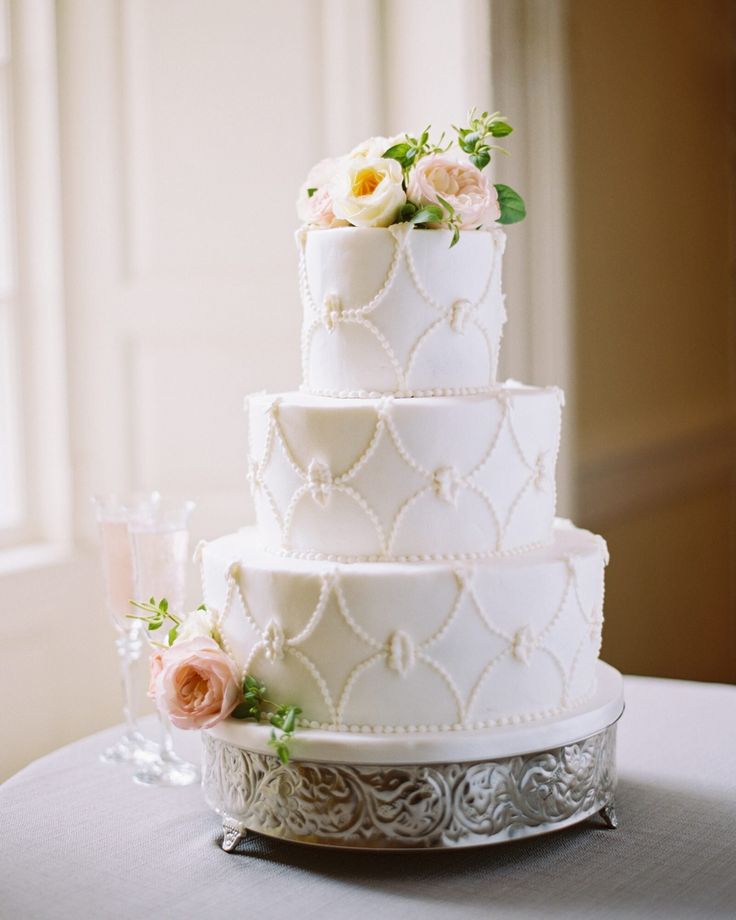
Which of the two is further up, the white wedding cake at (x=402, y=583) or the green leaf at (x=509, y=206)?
the green leaf at (x=509, y=206)

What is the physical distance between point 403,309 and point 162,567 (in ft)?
2.25

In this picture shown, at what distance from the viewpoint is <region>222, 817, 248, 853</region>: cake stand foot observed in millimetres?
1979

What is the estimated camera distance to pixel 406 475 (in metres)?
1.96

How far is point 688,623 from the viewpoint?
5055 millimetres

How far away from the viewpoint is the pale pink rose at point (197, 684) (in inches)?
77.4

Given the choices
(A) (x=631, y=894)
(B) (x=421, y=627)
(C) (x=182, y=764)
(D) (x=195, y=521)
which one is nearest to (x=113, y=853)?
(C) (x=182, y=764)

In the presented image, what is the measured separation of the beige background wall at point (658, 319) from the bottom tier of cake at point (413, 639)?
7.31 ft

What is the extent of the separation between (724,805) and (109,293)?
2018 millimetres

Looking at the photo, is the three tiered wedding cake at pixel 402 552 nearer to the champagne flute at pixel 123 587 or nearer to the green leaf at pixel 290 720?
the green leaf at pixel 290 720

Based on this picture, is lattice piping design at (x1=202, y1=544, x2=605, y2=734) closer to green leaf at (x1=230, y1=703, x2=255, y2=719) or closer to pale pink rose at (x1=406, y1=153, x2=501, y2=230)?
green leaf at (x1=230, y1=703, x2=255, y2=719)

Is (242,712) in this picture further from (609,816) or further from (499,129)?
(499,129)

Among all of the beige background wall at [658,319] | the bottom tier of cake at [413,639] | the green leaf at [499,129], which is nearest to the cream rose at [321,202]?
the green leaf at [499,129]

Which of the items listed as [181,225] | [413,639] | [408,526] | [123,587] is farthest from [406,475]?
[181,225]

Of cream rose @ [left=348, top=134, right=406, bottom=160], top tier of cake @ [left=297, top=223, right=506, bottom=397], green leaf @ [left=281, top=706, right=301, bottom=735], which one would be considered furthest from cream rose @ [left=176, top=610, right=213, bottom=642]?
cream rose @ [left=348, top=134, right=406, bottom=160]
